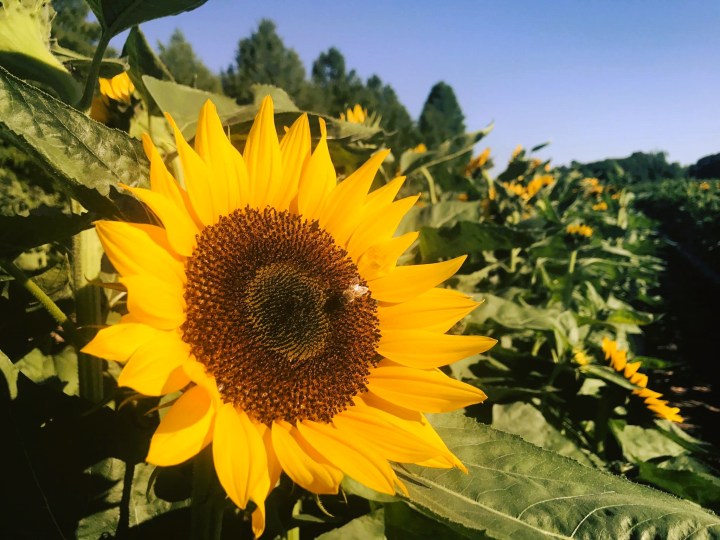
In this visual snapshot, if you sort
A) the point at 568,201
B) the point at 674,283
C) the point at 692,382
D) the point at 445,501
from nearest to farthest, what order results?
1. the point at 445,501
2. the point at 568,201
3. the point at 692,382
4. the point at 674,283

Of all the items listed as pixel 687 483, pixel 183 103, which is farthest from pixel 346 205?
pixel 687 483

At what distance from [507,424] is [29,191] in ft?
3.40

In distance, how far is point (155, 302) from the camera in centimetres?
55

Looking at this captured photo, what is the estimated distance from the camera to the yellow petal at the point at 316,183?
29.2 inches

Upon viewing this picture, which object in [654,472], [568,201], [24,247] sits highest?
[568,201]

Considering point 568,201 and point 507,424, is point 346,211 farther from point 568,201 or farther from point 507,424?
point 568,201

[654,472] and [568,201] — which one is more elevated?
[568,201]

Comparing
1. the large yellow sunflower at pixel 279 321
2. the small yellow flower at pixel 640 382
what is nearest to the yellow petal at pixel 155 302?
the large yellow sunflower at pixel 279 321

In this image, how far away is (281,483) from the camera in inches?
29.9

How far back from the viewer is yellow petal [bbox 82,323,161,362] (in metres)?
0.48

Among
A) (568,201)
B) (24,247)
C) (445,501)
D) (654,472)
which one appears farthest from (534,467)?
(568,201)

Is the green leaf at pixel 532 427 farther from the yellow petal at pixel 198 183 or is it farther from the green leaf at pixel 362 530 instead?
the yellow petal at pixel 198 183

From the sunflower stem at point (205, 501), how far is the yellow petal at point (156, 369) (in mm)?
84

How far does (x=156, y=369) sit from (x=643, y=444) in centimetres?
217
